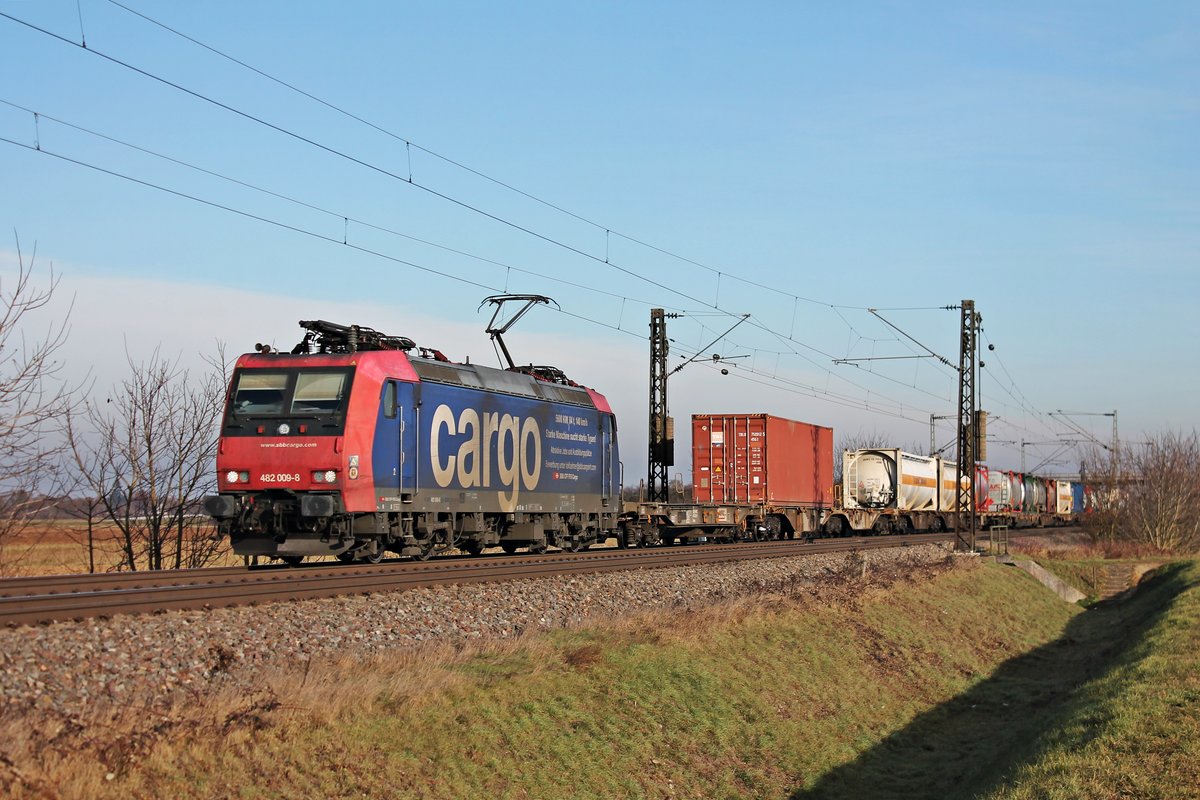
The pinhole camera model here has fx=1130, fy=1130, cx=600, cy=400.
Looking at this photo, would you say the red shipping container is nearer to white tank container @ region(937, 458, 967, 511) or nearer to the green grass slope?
the green grass slope

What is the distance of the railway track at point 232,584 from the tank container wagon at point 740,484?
13571mm

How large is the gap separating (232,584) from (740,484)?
26.3 m

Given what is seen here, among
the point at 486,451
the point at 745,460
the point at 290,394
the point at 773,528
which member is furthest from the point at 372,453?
the point at 773,528

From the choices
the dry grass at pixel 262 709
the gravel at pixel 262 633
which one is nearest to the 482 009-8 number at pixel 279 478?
the gravel at pixel 262 633

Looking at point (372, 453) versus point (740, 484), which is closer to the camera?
point (372, 453)

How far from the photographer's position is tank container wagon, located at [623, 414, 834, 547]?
124ft

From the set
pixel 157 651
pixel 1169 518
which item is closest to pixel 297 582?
pixel 157 651

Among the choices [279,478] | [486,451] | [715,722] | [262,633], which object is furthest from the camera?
[486,451]

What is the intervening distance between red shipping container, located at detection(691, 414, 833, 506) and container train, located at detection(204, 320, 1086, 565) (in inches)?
105

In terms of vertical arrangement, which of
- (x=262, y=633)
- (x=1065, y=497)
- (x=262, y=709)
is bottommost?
(x=1065, y=497)

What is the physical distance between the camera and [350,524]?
19766mm

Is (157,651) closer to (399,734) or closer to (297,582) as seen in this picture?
(399,734)

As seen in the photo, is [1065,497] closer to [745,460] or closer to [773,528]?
[773,528]

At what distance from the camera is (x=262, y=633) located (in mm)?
12086
